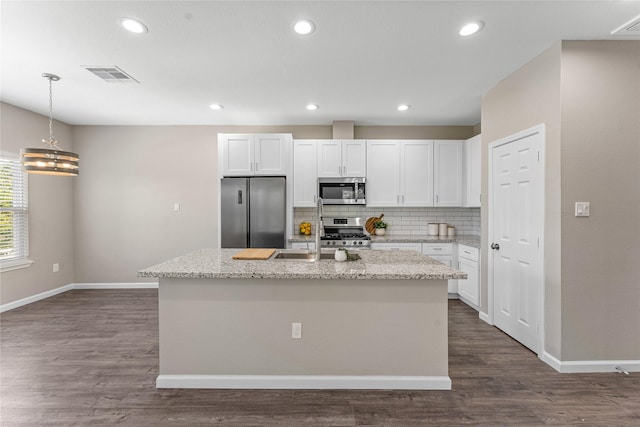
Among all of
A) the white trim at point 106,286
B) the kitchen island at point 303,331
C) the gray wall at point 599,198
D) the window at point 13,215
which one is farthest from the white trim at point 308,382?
the window at point 13,215

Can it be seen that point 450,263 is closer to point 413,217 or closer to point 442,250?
point 442,250

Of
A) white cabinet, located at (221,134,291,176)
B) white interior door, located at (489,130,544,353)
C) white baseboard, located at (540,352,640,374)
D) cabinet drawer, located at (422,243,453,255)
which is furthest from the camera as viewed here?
white cabinet, located at (221,134,291,176)

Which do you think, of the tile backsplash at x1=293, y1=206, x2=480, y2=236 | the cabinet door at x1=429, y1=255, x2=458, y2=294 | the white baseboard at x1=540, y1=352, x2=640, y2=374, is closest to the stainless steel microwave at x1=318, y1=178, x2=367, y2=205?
the tile backsplash at x1=293, y1=206, x2=480, y2=236

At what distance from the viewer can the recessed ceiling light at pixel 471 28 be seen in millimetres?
2241

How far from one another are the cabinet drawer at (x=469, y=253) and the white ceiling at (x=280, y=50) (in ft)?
6.27

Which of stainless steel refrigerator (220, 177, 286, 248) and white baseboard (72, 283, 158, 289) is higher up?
stainless steel refrigerator (220, 177, 286, 248)

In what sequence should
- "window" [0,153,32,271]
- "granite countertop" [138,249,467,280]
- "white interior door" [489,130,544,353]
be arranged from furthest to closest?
"window" [0,153,32,271], "white interior door" [489,130,544,353], "granite countertop" [138,249,467,280]

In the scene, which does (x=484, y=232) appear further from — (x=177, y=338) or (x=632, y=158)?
(x=177, y=338)

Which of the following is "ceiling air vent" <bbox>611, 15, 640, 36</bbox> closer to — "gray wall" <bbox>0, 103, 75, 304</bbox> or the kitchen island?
the kitchen island

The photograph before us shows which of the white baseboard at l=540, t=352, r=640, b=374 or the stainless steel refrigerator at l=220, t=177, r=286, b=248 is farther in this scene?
the stainless steel refrigerator at l=220, t=177, r=286, b=248

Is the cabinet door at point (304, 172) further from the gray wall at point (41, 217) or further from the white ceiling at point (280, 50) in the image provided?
the gray wall at point (41, 217)

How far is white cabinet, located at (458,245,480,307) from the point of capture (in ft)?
12.7

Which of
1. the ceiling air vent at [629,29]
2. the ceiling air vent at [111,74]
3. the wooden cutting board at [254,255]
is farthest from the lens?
the ceiling air vent at [111,74]

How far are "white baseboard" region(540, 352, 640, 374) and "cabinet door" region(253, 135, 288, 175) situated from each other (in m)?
3.74
